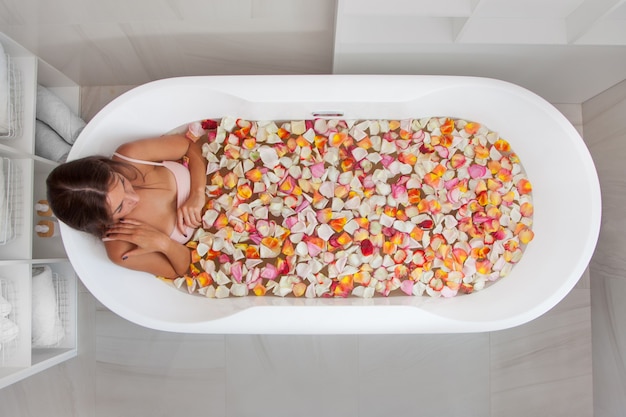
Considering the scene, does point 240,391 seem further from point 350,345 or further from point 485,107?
point 485,107

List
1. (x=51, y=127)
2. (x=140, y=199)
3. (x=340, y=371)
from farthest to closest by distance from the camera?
(x=340, y=371)
(x=51, y=127)
(x=140, y=199)

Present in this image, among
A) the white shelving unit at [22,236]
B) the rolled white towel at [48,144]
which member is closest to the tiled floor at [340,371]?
the white shelving unit at [22,236]

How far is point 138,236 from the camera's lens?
145 centimetres

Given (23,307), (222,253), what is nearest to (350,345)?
(222,253)

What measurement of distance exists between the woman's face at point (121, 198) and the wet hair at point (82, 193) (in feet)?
0.04

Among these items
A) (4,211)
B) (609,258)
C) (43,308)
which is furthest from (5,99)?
(609,258)

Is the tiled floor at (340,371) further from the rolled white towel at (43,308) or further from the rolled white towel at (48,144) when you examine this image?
the rolled white towel at (48,144)

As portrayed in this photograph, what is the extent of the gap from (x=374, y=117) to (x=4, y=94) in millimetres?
1160

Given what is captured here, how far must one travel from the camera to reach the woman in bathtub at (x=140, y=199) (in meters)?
1.31

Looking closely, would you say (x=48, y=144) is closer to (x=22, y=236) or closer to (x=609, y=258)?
(x=22, y=236)

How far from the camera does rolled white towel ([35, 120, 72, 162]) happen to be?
160 cm
